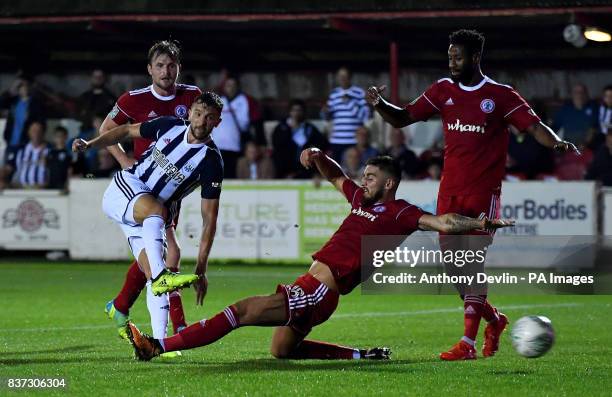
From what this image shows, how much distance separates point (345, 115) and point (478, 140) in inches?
442

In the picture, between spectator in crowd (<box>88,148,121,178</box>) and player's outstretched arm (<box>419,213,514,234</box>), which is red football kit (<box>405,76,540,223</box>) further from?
spectator in crowd (<box>88,148,121,178</box>)

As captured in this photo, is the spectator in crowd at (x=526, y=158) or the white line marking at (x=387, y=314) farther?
the spectator in crowd at (x=526, y=158)

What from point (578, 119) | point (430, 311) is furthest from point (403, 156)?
point (430, 311)

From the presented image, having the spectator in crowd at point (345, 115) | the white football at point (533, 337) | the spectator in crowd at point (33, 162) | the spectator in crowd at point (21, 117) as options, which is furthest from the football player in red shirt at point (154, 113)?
the spectator in crowd at point (21, 117)

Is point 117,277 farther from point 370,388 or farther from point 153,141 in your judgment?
point 370,388

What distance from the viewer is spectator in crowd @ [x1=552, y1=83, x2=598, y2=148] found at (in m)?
20.3

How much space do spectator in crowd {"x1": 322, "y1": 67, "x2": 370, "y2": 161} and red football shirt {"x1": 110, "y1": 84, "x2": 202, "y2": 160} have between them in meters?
10.1

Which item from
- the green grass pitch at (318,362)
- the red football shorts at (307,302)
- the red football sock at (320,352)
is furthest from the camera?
the red football sock at (320,352)

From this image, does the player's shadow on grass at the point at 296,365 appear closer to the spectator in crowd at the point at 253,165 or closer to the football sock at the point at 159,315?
the football sock at the point at 159,315

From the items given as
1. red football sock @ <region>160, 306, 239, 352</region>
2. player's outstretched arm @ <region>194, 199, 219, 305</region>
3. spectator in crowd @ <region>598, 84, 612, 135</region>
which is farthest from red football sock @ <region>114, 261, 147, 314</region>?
spectator in crowd @ <region>598, 84, 612, 135</region>

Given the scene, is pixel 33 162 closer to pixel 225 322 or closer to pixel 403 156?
pixel 403 156

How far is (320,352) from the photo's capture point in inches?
359

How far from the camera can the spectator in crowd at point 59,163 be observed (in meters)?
21.3

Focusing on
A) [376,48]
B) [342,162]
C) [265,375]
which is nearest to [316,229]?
[342,162]
